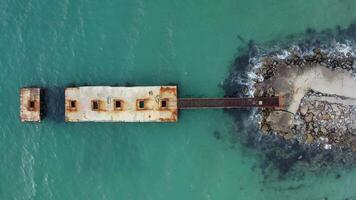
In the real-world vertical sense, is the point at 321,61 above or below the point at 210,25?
below

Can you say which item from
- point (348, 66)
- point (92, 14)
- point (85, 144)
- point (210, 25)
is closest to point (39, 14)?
point (92, 14)

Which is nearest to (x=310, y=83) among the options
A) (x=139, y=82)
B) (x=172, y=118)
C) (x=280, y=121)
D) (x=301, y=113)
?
(x=301, y=113)

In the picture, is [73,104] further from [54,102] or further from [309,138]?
[309,138]

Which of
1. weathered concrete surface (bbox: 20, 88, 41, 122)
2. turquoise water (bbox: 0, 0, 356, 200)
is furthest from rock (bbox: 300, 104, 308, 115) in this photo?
weathered concrete surface (bbox: 20, 88, 41, 122)

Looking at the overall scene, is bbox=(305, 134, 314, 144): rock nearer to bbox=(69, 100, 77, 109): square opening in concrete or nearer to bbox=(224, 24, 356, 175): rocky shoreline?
bbox=(224, 24, 356, 175): rocky shoreline

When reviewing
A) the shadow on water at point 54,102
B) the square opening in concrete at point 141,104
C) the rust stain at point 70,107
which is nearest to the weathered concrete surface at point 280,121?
the square opening in concrete at point 141,104

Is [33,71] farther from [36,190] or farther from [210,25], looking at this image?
[210,25]
